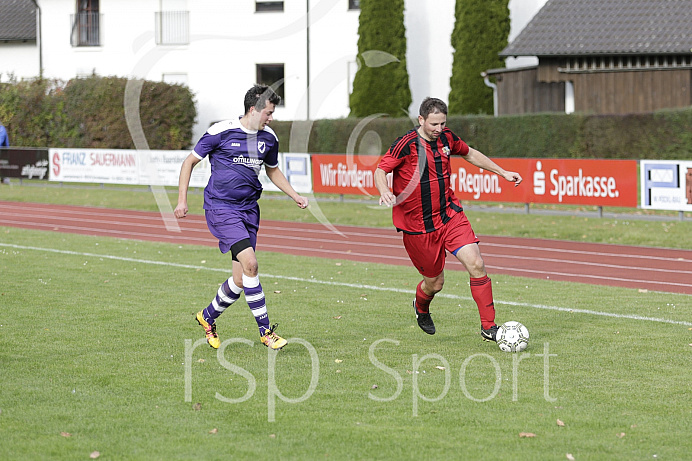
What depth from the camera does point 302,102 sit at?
3944 cm

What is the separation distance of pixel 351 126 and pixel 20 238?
670 inches

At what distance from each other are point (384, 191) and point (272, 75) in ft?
108

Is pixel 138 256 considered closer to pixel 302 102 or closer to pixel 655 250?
pixel 655 250

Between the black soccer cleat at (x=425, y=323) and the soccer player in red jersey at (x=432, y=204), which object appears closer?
the soccer player in red jersey at (x=432, y=204)

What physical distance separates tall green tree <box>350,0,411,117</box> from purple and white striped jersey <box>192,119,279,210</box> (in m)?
26.9

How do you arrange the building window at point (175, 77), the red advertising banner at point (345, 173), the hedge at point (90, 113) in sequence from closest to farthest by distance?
the red advertising banner at point (345, 173) → the hedge at point (90, 113) → the building window at point (175, 77)

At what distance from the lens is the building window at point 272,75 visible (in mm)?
39812

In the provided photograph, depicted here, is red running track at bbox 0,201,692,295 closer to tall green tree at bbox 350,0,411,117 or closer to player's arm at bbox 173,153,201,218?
player's arm at bbox 173,153,201,218

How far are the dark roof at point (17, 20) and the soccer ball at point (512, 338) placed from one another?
134 feet

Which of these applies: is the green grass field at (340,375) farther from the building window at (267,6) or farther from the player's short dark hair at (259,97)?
the building window at (267,6)

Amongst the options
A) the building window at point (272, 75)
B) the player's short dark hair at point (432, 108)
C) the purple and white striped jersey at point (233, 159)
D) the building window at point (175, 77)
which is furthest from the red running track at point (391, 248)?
the building window at point (175, 77)

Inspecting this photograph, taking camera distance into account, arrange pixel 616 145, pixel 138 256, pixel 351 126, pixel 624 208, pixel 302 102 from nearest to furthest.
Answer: pixel 138 256, pixel 624 208, pixel 616 145, pixel 351 126, pixel 302 102

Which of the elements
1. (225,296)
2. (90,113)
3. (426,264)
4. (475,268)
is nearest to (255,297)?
(225,296)

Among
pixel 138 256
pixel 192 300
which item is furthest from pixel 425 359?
pixel 138 256
